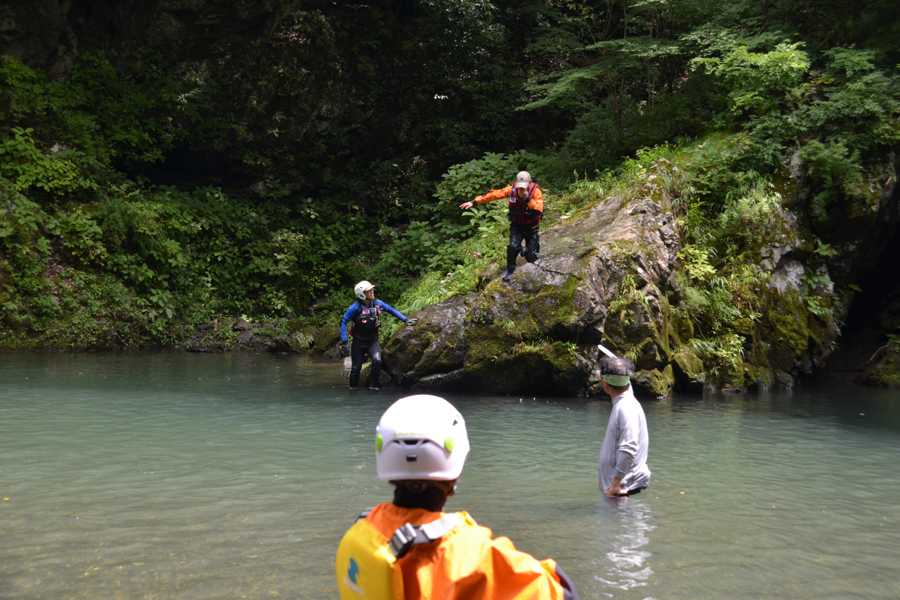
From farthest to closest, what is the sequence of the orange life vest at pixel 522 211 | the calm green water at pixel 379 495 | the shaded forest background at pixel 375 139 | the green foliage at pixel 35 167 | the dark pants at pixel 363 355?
the green foliage at pixel 35 167 → the shaded forest background at pixel 375 139 → the dark pants at pixel 363 355 → the orange life vest at pixel 522 211 → the calm green water at pixel 379 495

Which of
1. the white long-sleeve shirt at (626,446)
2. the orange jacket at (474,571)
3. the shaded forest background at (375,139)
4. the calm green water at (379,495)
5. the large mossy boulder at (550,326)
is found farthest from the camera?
the shaded forest background at (375,139)

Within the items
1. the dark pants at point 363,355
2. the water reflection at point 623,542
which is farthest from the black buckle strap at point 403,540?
the dark pants at point 363,355

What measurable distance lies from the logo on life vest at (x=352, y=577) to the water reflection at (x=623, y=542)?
2.58 m

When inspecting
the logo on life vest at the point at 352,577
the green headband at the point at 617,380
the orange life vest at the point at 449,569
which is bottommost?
the logo on life vest at the point at 352,577

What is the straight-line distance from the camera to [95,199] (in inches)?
796

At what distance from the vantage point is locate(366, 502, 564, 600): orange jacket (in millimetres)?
1809

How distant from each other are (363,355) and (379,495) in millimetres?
7188

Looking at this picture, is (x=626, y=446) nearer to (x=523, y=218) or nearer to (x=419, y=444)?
(x=419, y=444)

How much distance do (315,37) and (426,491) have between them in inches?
918

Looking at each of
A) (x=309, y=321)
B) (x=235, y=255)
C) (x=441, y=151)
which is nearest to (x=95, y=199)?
A: (x=235, y=255)

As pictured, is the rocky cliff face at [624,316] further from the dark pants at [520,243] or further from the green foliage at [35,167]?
the green foliage at [35,167]

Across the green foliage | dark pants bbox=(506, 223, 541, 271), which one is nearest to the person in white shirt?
dark pants bbox=(506, 223, 541, 271)

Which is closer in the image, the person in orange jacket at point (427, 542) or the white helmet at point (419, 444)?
the person in orange jacket at point (427, 542)

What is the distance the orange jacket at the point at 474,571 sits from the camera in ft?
5.93
